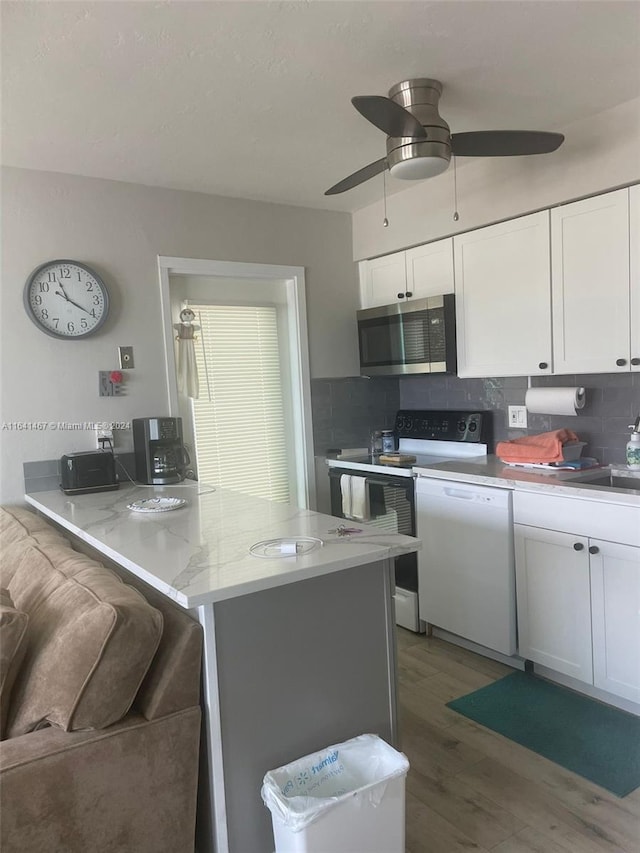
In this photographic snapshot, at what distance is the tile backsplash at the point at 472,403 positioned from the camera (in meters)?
2.90

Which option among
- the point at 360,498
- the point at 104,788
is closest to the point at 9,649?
the point at 104,788

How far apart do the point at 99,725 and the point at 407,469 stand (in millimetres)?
2029

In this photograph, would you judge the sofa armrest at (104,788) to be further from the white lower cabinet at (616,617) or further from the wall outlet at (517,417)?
the wall outlet at (517,417)

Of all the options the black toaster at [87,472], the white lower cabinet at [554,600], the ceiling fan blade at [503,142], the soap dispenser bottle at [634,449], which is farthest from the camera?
the black toaster at [87,472]

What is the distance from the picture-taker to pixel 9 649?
55.5 inches

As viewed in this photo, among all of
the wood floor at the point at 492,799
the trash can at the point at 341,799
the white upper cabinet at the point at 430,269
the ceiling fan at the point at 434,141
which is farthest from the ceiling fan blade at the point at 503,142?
the wood floor at the point at 492,799

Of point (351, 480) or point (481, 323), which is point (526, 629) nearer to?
point (351, 480)

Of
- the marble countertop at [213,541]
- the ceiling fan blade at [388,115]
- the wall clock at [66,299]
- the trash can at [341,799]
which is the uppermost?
the ceiling fan blade at [388,115]

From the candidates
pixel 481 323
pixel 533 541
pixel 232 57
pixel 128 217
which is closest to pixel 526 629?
pixel 533 541

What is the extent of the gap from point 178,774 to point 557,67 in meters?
2.47

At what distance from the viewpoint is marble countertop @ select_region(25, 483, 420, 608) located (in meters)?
1.49

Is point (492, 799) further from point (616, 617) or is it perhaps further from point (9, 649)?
point (9, 649)

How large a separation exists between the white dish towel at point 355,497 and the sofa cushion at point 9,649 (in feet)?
7.09

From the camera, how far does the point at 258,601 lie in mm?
1559
